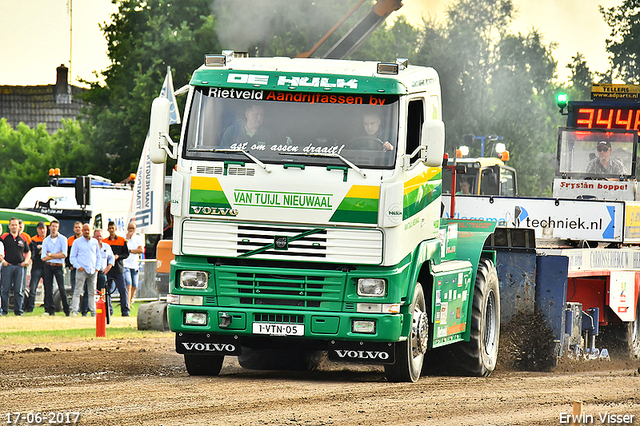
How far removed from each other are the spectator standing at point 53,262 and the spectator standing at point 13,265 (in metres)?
0.48

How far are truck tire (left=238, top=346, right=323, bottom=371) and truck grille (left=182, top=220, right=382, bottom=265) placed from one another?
273 centimetres

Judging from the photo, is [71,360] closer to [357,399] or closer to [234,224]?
[234,224]

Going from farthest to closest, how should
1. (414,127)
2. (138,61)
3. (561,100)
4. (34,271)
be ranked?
(138,61) < (561,100) < (34,271) < (414,127)

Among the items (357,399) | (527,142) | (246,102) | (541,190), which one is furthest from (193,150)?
(541,190)

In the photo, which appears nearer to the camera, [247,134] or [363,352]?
[247,134]

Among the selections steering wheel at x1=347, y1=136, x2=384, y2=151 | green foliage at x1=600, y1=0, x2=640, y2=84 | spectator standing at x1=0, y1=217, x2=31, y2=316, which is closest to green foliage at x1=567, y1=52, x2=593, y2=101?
green foliage at x1=600, y1=0, x2=640, y2=84

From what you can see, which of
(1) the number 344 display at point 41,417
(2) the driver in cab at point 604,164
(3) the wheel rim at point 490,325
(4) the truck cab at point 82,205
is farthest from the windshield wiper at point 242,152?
(4) the truck cab at point 82,205

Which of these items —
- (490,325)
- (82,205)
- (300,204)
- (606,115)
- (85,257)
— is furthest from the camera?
(82,205)

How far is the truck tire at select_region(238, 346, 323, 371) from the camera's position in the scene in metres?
13.3

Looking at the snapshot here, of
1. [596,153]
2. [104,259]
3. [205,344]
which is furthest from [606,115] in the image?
[205,344]

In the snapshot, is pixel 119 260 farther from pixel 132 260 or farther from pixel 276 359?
pixel 276 359

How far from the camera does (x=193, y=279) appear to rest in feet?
36.0

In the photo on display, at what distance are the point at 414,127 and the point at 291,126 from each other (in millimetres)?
1212

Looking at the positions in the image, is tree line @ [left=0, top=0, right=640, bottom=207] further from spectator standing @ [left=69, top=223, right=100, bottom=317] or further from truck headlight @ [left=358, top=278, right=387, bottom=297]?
truck headlight @ [left=358, top=278, right=387, bottom=297]
